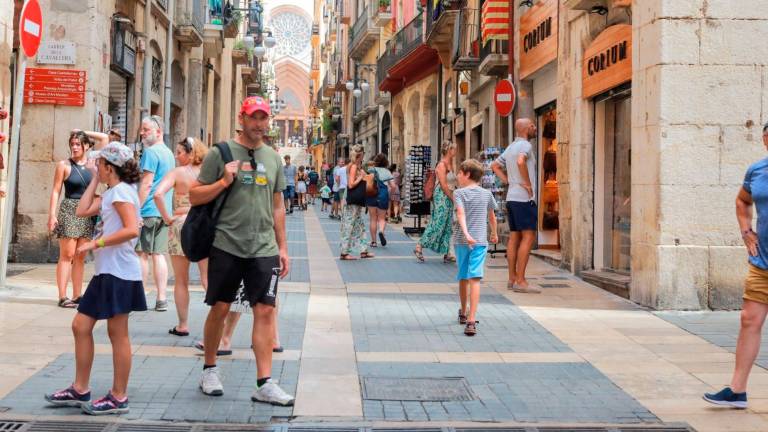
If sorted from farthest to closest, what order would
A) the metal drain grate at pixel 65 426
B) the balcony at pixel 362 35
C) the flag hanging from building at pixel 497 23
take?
1. the balcony at pixel 362 35
2. the flag hanging from building at pixel 497 23
3. the metal drain grate at pixel 65 426

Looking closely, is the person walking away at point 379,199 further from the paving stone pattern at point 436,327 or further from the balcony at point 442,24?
the balcony at point 442,24

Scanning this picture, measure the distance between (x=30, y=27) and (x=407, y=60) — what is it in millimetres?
22232

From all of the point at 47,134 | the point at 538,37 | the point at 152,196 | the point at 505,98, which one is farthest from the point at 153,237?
the point at 538,37

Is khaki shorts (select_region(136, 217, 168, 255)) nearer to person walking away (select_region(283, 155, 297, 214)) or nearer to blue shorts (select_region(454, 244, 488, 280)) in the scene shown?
blue shorts (select_region(454, 244, 488, 280))

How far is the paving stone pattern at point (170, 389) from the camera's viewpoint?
200 inches

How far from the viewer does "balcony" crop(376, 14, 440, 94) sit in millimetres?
29314

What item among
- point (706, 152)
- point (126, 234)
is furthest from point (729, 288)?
point (126, 234)

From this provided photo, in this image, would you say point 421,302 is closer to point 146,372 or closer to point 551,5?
point 146,372

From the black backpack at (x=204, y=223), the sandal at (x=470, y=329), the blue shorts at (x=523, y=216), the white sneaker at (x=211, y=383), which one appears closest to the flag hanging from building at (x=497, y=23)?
the blue shorts at (x=523, y=216)

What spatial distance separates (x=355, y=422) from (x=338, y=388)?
781 mm

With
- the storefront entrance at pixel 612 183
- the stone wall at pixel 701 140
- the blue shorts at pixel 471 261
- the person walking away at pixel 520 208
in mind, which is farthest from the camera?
the storefront entrance at pixel 612 183

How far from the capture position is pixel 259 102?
17.5ft

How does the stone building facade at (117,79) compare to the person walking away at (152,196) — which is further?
the stone building facade at (117,79)

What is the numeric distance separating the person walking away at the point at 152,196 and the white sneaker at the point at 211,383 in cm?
257
